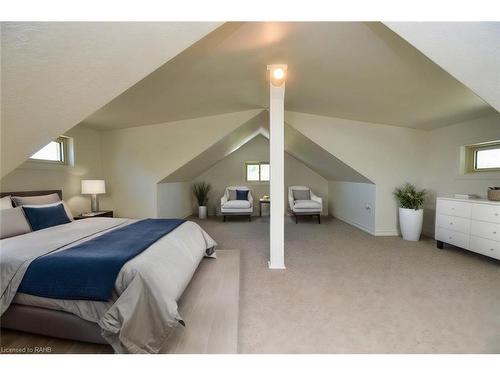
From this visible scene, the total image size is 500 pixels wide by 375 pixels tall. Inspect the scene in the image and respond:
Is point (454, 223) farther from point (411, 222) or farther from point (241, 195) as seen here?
point (241, 195)

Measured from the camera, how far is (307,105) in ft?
12.2

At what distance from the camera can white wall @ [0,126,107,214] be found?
119 inches

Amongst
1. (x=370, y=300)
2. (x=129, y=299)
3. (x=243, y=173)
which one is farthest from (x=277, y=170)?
(x=243, y=173)

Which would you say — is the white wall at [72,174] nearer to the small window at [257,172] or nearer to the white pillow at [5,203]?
A: the white pillow at [5,203]

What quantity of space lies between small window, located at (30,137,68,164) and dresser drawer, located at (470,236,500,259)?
617cm

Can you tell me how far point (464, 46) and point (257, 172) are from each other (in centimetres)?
550

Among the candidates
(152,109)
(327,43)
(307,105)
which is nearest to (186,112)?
(152,109)

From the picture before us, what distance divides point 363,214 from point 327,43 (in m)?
3.73

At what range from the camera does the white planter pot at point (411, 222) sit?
3.80m

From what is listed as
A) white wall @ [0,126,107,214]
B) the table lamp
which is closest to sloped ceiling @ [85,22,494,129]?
white wall @ [0,126,107,214]

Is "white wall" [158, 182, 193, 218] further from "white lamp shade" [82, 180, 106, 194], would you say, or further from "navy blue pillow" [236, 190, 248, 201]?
"navy blue pillow" [236, 190, 248, 201]

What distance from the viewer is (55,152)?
370 cm
